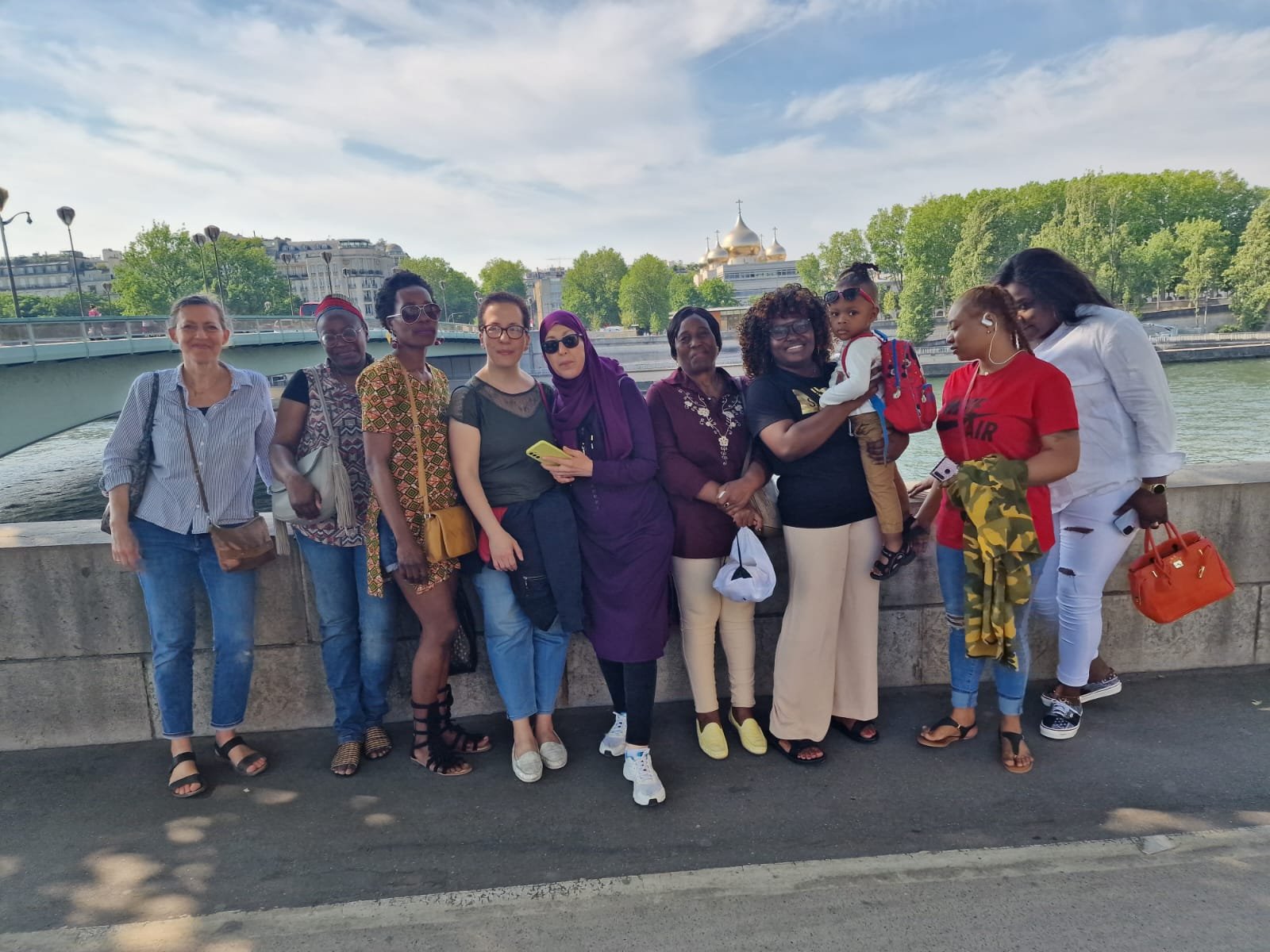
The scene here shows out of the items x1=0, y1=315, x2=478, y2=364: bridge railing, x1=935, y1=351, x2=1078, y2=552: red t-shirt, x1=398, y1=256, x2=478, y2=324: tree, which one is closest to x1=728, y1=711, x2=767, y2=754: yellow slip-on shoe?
x1=935, y1=351, x2=1078, y2=552: red t-shirt

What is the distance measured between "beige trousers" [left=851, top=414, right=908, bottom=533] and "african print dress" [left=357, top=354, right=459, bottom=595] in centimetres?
154

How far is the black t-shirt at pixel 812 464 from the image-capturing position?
306cm

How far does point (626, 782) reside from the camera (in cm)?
305

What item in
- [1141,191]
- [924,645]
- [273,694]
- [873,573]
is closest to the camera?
[873,573]

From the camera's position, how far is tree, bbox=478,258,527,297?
13662 centimetres

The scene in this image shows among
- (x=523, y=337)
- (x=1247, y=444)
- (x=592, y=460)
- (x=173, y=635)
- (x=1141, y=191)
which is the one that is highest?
(x=1141, y=191)

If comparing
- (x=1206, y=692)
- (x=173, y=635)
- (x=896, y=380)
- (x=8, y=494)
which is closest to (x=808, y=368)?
(x=896, y=380)

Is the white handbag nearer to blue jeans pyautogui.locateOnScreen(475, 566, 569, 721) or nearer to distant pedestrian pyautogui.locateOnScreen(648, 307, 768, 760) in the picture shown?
blue jeans pyautogui.locateOnScreen(475, 566, 569, 721)

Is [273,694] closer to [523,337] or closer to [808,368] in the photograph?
[523,337]

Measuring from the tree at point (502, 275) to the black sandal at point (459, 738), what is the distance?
443 ft

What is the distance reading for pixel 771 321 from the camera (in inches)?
124

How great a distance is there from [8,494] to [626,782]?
28848 mm

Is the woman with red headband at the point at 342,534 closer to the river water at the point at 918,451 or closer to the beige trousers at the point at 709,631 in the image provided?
the beige trousers at the point at 709,631

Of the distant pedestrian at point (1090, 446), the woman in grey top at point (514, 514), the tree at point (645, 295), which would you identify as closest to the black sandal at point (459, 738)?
the woman in grey top at point (514, 514)
